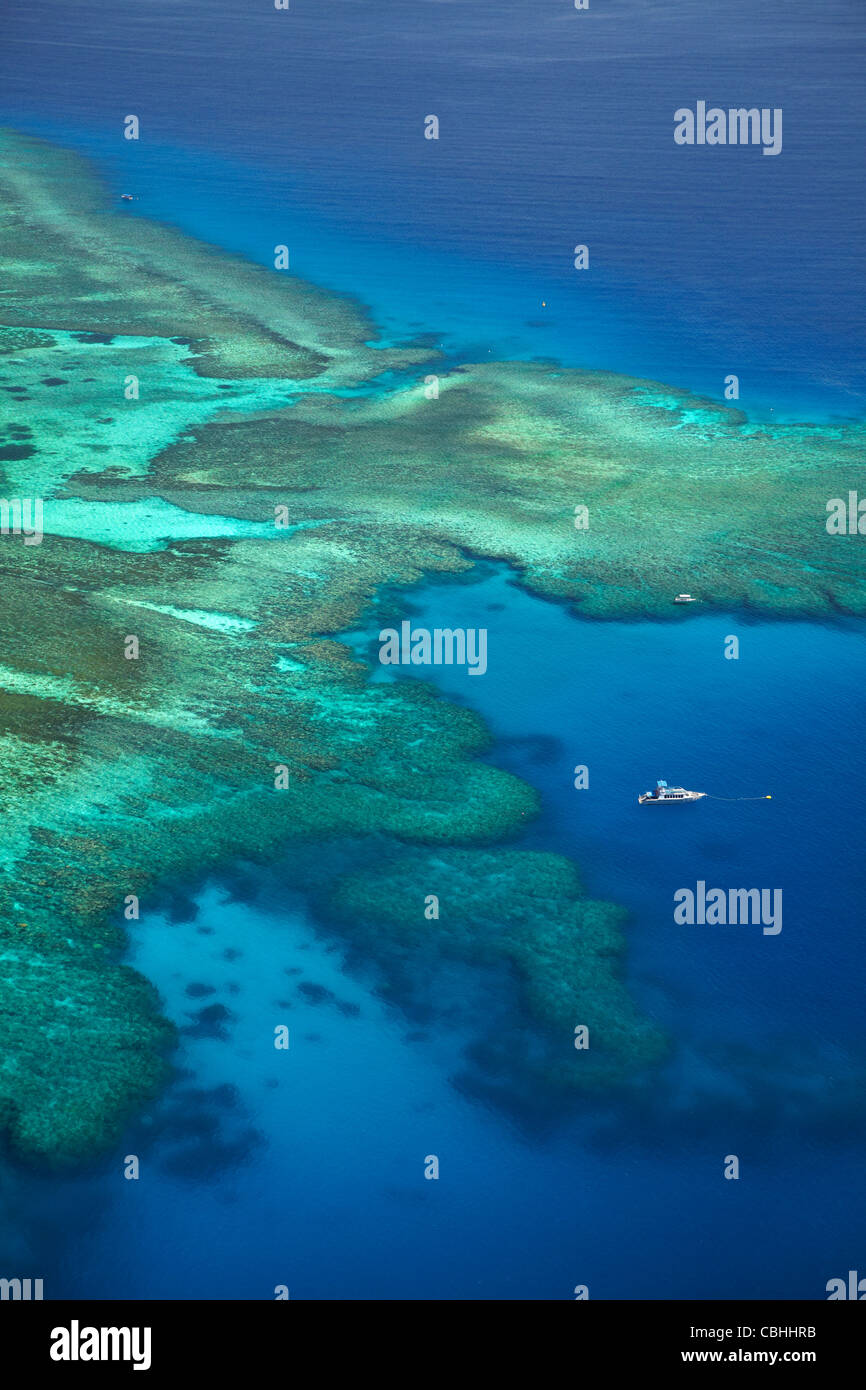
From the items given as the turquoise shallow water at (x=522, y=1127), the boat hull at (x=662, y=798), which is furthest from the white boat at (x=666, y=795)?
the turquoise shallow water at (x=522, y=1127)

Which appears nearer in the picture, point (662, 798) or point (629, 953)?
point (629, 953)

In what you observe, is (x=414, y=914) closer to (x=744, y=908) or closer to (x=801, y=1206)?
(x=744, y=908)

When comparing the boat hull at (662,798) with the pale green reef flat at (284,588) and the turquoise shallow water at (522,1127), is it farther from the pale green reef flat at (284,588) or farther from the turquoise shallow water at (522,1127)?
the pale green reef flat at (284,588)

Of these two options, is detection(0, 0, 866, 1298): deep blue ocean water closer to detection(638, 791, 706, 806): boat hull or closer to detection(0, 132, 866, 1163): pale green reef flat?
detection(638, 791, 706, 806): boat hull

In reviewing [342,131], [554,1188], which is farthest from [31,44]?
[554,1188]

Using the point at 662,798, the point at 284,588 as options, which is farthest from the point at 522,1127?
the point at 284,588

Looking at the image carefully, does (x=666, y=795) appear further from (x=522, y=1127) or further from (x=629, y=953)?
(x=522, y=1127)
